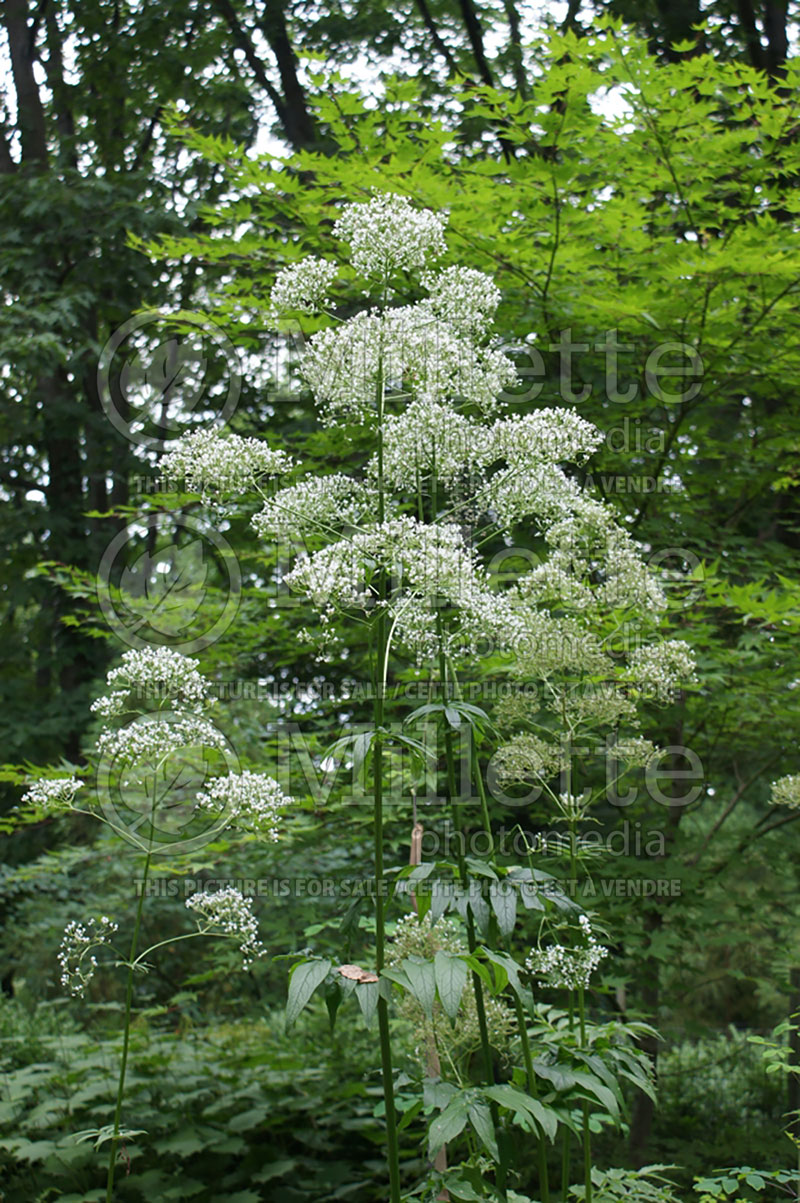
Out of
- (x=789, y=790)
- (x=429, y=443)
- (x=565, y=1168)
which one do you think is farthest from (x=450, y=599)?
(x=789, y=790)

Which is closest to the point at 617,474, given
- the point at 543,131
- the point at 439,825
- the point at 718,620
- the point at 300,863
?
the point at 718,620

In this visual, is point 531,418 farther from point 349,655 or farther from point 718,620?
point 349,655

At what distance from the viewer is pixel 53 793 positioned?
94.2 inches

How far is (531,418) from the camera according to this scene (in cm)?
252

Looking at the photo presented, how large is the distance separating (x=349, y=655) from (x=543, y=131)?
8.60ft

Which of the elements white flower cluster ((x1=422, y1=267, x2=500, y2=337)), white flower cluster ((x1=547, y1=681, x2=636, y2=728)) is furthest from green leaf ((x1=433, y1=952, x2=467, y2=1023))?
white flower cluster ((x1=422, y1=267, x2=500, y2=337))

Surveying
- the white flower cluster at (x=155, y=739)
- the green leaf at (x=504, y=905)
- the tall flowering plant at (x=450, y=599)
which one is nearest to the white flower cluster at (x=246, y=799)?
the white flower cluster at (x=155, y=739)

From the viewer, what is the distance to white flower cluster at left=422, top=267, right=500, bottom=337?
100 inches

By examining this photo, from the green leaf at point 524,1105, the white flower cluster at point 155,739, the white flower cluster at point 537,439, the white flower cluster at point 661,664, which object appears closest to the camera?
the green leaf at point 524,1105

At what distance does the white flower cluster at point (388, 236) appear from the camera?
8.05 ft

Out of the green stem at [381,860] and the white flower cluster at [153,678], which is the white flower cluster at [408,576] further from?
the white flower cluster at [153,678]

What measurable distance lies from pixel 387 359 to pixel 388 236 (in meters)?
0.33

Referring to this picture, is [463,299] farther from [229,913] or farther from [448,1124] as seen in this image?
[448,1124]

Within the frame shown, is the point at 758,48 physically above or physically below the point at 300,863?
above
